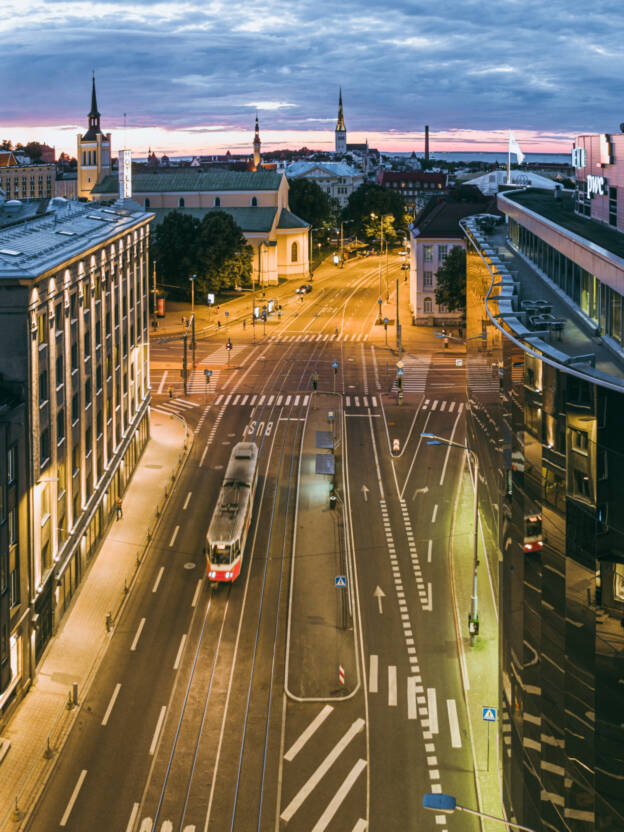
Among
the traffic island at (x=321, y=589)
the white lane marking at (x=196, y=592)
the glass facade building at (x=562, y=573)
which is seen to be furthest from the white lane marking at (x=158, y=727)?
the glass facade building at (x=562, y=573)

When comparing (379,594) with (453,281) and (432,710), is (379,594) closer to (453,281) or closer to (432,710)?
(432,710)

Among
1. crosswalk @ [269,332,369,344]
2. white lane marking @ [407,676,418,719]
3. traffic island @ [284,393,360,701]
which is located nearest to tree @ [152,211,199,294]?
crosswalk @ [269,332,369,344]

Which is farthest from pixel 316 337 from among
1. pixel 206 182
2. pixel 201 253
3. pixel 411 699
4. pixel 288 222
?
pixel 411 699

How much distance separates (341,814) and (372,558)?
2307 cm

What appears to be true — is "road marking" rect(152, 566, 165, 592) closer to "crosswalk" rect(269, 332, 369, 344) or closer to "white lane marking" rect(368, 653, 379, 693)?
"white lane marking" rect(368, 653, 379, 693)

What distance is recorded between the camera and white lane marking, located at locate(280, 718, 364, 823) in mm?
36312

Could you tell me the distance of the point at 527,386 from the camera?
3294cm

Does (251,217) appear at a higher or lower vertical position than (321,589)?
higher

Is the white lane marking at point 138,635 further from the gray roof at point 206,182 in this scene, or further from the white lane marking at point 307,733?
the gray roof at point 206,182

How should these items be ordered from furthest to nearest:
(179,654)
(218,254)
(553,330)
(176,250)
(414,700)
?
1. (176,250)
2. (218,254)
3. (179,654)
4. (414,700)
5. (553,330)

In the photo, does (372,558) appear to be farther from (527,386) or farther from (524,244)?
(527,386)

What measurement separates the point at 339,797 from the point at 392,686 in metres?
8.54

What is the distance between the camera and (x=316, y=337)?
129000 millimetres

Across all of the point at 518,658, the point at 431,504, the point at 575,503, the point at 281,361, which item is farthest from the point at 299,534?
the point at 281,361
